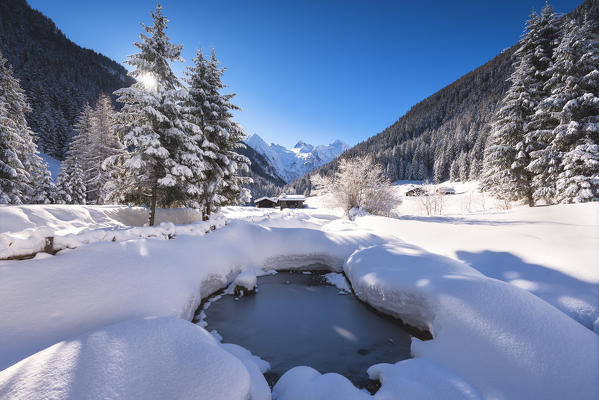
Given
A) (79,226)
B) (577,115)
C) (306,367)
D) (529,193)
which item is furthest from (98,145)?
(577,115)

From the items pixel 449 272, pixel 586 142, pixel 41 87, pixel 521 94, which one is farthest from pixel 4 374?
pixel 41 87

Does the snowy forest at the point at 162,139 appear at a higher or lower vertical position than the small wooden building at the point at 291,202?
higher

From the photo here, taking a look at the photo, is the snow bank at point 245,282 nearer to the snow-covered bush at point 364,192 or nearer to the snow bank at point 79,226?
the snow bank at point 79,226

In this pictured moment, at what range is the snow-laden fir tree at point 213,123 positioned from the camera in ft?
48.5

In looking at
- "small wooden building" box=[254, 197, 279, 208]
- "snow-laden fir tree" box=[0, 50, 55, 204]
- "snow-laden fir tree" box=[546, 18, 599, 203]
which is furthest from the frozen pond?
"small wooden building" box=[254, 197, 279, 208]

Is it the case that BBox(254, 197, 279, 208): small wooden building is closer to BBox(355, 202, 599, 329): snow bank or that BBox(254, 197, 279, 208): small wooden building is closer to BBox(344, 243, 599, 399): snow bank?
BBox(355, 202, 599, 329): snow bank

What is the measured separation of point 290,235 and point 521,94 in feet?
58.7

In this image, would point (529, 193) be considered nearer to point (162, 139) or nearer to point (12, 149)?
point (162, 139)

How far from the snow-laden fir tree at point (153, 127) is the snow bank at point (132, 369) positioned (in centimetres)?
997

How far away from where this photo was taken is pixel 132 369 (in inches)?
117

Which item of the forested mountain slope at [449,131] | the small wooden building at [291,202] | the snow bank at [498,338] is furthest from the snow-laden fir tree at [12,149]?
the small wooden building at [291,202]

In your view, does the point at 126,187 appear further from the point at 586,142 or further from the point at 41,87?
the point at 41,87

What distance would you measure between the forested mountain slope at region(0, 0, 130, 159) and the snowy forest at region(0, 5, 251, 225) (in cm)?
3295

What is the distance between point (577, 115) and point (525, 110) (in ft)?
10.5
